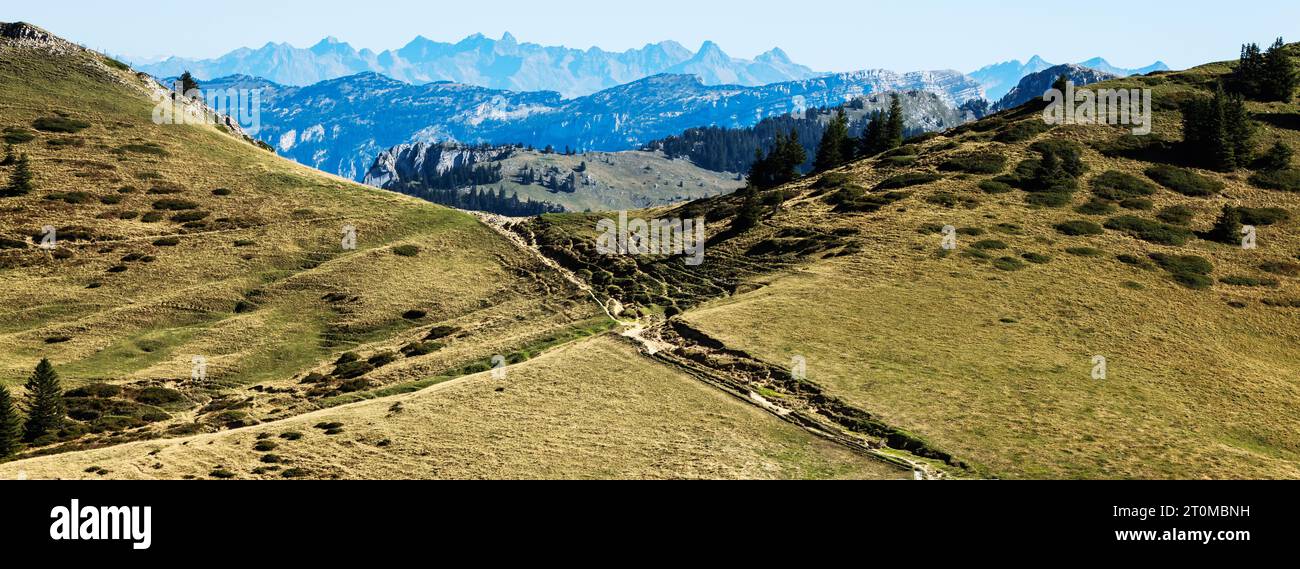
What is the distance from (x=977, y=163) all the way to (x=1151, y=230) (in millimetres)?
23137

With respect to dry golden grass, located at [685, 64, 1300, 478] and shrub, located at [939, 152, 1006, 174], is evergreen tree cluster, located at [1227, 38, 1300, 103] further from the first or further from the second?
shrub, located at [939, 152, 1006, 174]

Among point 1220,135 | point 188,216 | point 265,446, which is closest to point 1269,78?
point 1220,135

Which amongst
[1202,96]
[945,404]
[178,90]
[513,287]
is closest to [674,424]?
[945,404]

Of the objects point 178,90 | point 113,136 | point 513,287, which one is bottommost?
point 513,287

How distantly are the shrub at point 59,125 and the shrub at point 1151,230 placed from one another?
5094 inches

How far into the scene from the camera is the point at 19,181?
99188mm

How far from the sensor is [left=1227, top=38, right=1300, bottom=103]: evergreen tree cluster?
393 feet

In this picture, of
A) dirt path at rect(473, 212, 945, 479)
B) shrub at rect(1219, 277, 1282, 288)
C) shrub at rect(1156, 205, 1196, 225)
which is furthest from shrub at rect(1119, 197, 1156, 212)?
dirt path at rect(473, 212, 945, 479)

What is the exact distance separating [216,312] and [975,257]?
68287 mm

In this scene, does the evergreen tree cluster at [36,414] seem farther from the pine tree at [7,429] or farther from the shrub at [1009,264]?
the shrub at [1009,264]

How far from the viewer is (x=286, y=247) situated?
93.2m

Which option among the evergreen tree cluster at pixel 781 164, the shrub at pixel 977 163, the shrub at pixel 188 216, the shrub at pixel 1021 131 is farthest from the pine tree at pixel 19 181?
the shrub at pixel 1021 131

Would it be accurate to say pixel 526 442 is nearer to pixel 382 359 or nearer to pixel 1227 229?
pixel 382 359

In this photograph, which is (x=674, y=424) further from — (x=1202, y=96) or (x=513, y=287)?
(x=1202, y=96)
